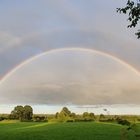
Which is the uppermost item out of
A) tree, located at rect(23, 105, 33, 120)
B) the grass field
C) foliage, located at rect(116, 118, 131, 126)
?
tree, located at rect(23, 105, 33, 120)

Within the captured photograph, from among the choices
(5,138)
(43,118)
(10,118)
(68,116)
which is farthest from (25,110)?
(5,138)

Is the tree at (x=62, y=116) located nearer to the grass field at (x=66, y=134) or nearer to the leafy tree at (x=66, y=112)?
the leafy tree at (x=66, y=112)

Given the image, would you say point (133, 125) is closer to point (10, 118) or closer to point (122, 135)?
point (122, 135)

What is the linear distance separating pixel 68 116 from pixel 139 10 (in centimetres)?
9812

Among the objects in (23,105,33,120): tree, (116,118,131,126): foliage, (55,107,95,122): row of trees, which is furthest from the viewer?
(23,105,33,120): tree

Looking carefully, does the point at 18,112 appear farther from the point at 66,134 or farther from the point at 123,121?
the point at 123,121

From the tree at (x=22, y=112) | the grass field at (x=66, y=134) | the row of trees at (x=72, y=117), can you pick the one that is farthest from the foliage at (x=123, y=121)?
the tree at (x=22, y=112)

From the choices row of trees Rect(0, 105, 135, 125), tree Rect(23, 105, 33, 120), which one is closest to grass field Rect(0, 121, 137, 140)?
row of trees Rect(0, 105, 135, 125)

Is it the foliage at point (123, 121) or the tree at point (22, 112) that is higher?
the tree at point (22, 112)

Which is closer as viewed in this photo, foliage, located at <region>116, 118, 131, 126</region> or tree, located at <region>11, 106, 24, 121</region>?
foliage, located at <region>116, 118, 131, 126</region>

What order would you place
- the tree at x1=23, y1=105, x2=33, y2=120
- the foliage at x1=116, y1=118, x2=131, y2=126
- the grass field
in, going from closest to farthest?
the foliage at x1=116, y1=118, x2=131, y2=126, the grass field, the tree at x1=23, y1=105, x2=33, y2=120

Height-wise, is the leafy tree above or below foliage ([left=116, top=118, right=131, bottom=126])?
above

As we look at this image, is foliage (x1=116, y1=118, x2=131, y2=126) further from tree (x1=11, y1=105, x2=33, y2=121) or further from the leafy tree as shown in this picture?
tree (x1=11, y1=105, x2=33, y2=121)

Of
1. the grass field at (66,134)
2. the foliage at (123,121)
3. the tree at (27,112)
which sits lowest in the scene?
the foliage at (123,121)
